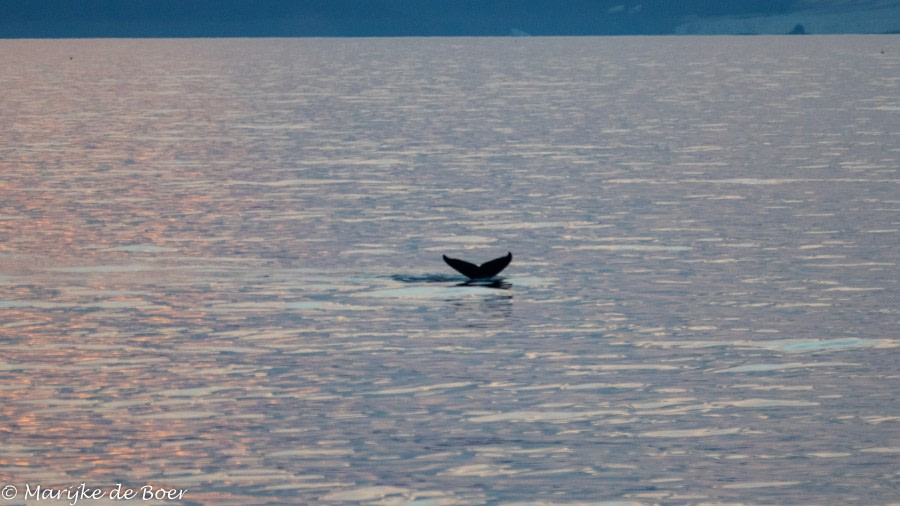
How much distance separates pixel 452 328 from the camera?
A: 25.8 meters

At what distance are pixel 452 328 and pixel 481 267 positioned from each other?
4962mm

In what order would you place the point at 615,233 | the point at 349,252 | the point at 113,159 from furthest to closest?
the point at 113,159 → the point at 615,233 → the point at 349,252

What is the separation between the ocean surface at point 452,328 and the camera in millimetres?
17766

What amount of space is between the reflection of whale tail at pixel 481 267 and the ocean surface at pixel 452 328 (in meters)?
0.33

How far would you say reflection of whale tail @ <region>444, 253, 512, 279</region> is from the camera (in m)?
30.5

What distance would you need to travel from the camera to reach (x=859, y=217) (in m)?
39.4

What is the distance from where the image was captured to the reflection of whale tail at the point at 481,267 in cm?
3048

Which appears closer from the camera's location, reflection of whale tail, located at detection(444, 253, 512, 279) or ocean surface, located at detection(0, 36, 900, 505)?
ocean surface, located at detection(0, 36, 900, 505)

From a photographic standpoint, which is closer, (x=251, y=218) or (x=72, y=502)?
(x=72, y=502)

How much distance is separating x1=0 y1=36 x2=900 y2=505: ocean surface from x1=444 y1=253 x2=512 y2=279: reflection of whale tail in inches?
13.0

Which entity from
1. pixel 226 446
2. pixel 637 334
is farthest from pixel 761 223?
pixel 226 446

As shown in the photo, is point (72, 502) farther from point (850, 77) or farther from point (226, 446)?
point (850, 77)

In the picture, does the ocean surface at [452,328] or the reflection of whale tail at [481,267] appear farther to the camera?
the reflection of whale tail at [481,267]

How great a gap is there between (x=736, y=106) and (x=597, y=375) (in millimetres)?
80071
